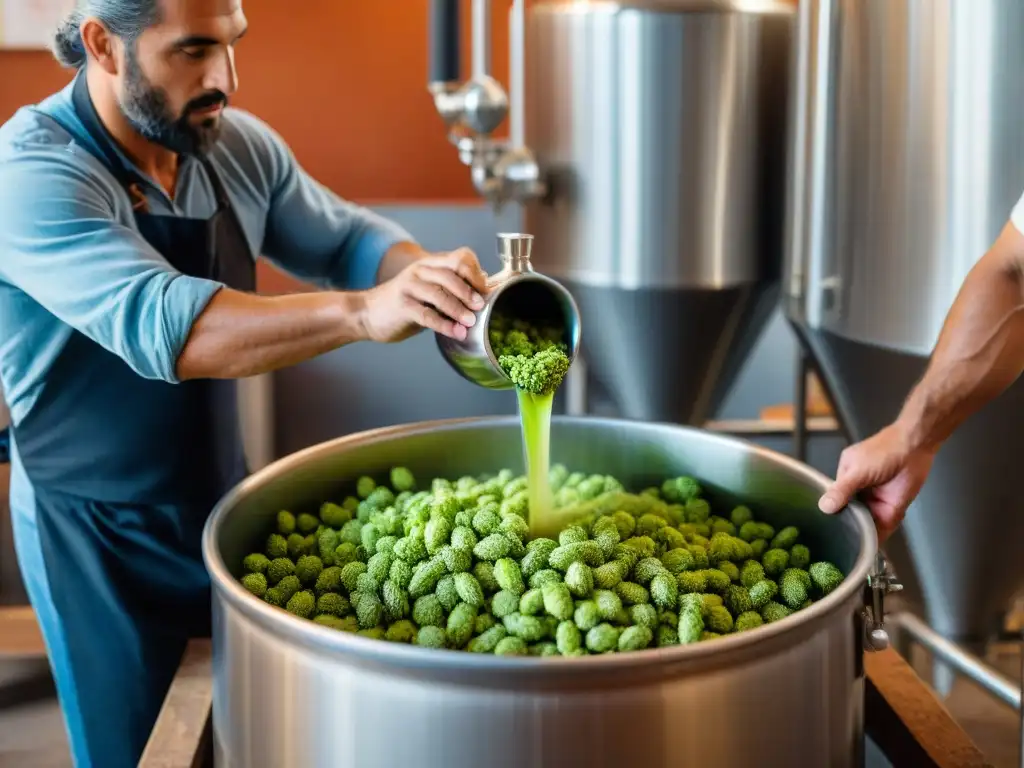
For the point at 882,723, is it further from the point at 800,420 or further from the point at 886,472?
the point at 800,420

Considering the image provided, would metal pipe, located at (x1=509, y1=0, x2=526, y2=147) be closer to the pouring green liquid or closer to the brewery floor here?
the pouring green liquid

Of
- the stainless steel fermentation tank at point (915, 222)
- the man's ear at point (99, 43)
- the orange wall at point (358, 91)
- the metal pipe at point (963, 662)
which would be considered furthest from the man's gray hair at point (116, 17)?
the orange wall at point (358, 91)

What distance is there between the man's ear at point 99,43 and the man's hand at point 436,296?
17.1 inches

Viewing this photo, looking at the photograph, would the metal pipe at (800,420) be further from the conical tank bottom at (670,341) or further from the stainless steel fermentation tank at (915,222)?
the stainless steel fermentation tank at (915,222)

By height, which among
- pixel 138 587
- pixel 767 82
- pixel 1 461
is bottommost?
pixel 138 587

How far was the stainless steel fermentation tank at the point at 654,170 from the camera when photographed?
1816 mm

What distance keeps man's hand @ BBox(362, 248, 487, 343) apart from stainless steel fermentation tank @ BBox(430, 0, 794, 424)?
824mm

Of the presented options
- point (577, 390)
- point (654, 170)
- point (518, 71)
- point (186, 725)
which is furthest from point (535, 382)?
point (577, 390)

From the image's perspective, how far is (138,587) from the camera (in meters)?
1.37

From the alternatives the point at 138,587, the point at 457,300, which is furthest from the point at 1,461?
the point at 457,300

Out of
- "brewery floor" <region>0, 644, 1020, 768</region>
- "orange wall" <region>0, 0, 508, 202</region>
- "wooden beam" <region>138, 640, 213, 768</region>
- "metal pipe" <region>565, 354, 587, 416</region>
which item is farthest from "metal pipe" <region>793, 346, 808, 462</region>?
"orange wall" <region>0, 0, 508, 202</region>

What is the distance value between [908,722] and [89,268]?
97 centimetres

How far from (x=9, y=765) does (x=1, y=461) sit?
1.86 ft

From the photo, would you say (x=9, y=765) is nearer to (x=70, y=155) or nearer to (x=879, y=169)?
(x=70, y=155)
